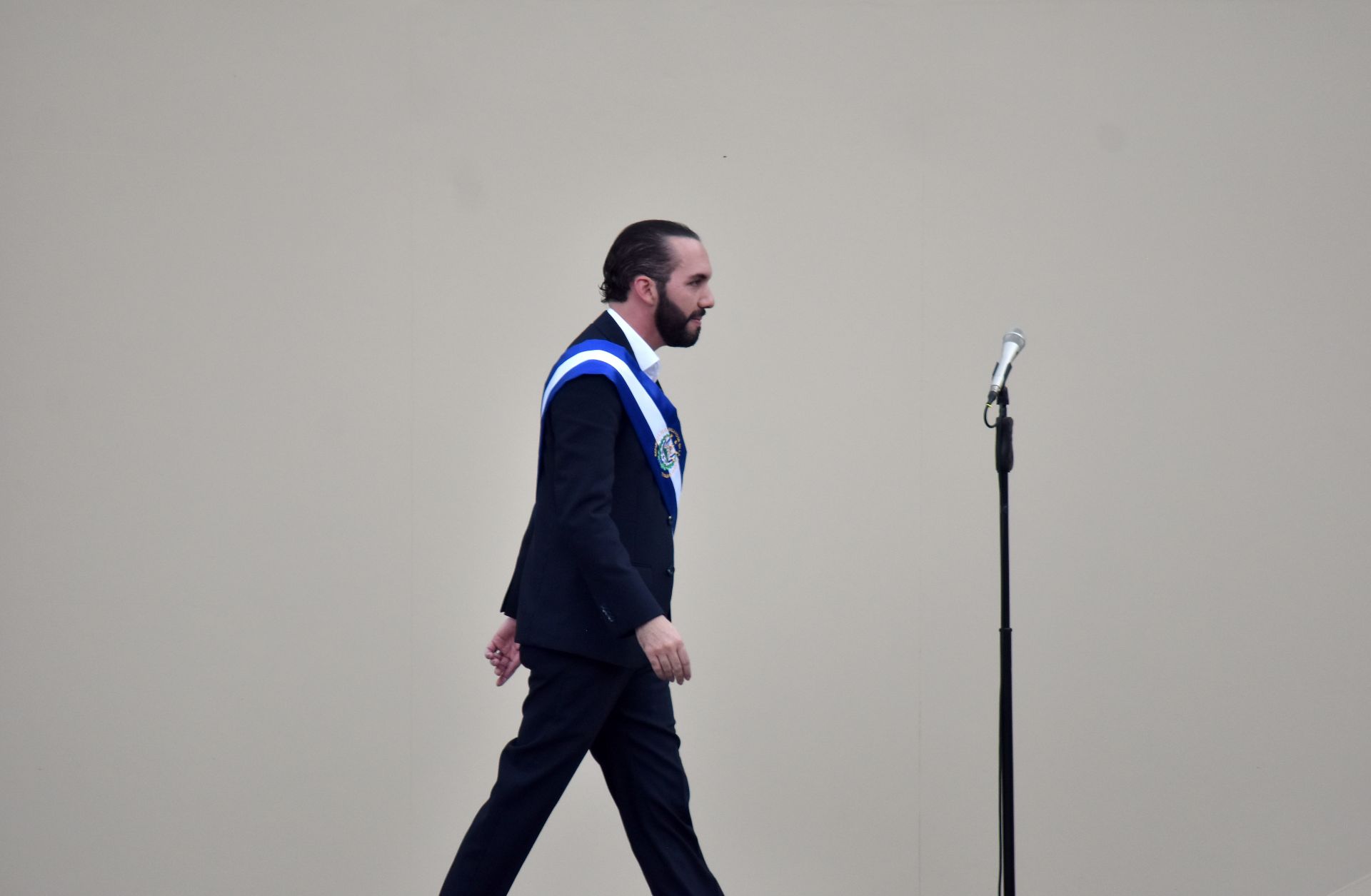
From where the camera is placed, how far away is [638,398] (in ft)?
7.23

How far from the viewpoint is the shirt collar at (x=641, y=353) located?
2.25m

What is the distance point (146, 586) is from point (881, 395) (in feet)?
5.95

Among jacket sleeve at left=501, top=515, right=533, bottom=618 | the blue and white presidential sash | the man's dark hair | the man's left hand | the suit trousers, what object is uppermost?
the man's dark hair

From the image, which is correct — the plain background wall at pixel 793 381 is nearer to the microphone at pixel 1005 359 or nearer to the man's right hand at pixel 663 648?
the microphone at pixel 1005 359

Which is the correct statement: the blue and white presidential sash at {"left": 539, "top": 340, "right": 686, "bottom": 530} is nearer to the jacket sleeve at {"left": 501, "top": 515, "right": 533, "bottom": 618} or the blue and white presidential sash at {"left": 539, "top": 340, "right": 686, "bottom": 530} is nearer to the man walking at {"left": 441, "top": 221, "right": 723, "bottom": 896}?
the man walking at {"left": 441, "top": 221, "right": 723, "bottom": 896}

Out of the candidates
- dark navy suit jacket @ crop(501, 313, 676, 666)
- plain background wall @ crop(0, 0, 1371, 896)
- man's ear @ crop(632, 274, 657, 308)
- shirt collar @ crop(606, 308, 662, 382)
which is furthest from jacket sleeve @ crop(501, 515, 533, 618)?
plain background wall @ crop(0, 0, 1371, 896)

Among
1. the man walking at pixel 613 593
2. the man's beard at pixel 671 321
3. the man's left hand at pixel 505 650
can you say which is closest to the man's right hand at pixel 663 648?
the man walking at pixel 613 593

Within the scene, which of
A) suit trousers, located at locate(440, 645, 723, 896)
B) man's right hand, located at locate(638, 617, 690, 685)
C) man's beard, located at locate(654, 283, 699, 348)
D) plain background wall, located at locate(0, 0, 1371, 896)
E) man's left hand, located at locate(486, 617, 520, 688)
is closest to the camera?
man's right hand, located at locate(638, 617, 690, 685)

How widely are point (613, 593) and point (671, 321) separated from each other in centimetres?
53

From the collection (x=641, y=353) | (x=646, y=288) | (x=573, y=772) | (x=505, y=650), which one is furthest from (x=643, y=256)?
(x=573, y=772)

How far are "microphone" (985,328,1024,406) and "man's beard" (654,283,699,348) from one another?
54 centimetres

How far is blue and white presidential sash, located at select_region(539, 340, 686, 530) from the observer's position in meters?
2.17

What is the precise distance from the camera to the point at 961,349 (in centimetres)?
306

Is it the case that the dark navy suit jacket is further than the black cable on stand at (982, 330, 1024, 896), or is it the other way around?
the black cable on stand at (982, 330, 1024, 896)
